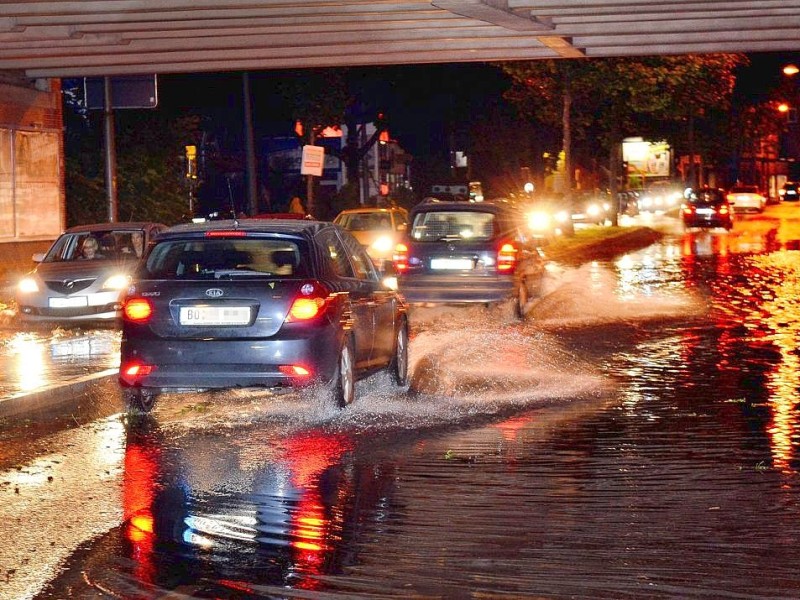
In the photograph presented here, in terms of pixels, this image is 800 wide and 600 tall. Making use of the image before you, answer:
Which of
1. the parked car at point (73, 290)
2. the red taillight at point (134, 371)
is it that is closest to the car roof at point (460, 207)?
the parked car at point (73, 290)

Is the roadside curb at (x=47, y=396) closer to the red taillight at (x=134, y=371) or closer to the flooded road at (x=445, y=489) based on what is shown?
the flooded road at (x=445, y=489)

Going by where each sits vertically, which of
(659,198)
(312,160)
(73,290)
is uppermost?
(312,160)

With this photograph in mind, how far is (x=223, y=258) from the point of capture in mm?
10812

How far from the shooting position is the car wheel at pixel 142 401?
11.2 metres

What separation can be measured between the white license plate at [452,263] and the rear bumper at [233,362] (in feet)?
28.5

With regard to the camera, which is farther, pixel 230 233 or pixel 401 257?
pixel 401 257

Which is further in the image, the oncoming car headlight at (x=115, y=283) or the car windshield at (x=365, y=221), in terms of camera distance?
the car windshield at (x=365, y=221)

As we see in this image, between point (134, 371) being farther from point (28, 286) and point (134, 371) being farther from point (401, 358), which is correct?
point (28, 286)

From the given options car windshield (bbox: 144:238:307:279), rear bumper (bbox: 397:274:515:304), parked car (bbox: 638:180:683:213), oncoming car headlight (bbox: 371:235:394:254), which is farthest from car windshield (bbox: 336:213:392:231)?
parked car (bbox: 638:180:683:213)

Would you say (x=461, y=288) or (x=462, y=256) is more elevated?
(x=462, y=256)

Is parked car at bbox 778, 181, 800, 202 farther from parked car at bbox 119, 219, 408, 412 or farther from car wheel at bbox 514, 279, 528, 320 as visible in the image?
parked car at bbox 119, 219, 408, 412

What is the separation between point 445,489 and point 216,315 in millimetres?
2959

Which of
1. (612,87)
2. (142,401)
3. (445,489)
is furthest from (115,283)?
(612,87)

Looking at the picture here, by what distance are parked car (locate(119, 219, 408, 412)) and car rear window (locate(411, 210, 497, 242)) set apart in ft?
27.3
